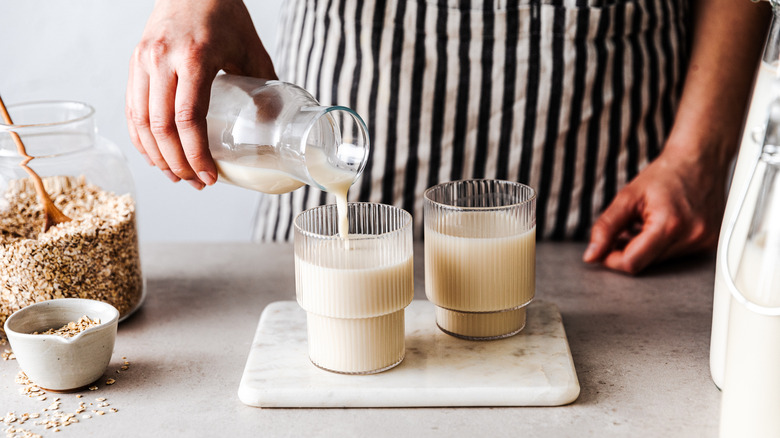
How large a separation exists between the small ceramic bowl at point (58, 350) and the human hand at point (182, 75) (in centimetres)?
21

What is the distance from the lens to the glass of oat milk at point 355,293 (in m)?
0.89

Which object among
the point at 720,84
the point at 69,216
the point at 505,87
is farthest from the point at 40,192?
the point at 720,84

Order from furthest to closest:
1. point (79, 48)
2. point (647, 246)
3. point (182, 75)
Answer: point (79, 48)
point (647, 246)
point (182, 75)

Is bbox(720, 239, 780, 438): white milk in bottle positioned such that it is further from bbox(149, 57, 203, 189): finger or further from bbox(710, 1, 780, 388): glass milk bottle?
bbox(149, 57, 203, 189): finger

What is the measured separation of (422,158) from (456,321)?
0.50 m

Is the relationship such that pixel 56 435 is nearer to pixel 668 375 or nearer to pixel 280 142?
pixel 280 142

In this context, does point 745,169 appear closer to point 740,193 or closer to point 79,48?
point 740,193

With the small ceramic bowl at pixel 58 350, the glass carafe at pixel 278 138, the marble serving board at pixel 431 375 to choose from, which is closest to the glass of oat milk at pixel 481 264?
the marble serving board at pixel 431 375

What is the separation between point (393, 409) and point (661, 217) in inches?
23.8

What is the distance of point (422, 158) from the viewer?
1.45 meters

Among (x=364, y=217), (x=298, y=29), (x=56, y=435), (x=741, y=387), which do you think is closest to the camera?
(x=741, y=387)

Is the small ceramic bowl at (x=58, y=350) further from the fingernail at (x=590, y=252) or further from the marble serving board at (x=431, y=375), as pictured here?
the fingernail at (x=590, y=252)

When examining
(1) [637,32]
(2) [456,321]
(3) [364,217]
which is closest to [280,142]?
(3) [364,217]

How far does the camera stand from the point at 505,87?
1411mm
